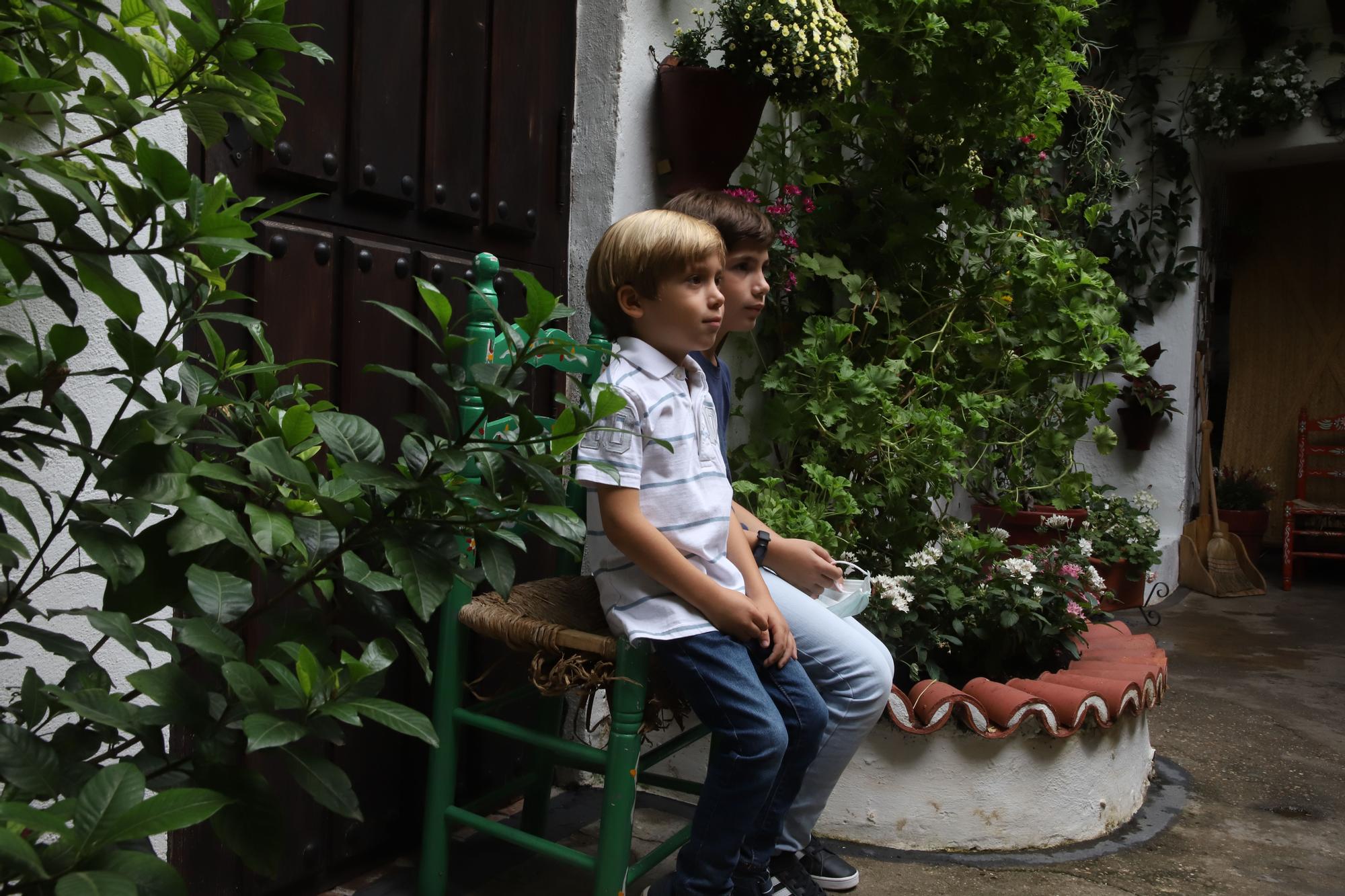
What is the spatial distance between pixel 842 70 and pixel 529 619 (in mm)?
1545

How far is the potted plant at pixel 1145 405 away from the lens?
5699 millimetres

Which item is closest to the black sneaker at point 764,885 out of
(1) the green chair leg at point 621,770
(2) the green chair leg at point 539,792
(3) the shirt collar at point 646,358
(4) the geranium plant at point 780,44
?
(1) the green chair leg at point 621,770

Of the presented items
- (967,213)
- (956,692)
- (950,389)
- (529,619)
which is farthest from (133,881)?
(967,213)

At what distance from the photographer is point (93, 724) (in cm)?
82

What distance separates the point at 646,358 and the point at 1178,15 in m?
5.39

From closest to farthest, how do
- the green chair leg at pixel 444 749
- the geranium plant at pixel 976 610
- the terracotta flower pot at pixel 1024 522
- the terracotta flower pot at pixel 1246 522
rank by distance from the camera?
the green chair leg at pixel 444 749
the geranium plant at pixel 976 610
the terracotta flower pot at pixel 1024 522
the terracotta flower pot at pixel 1246 522

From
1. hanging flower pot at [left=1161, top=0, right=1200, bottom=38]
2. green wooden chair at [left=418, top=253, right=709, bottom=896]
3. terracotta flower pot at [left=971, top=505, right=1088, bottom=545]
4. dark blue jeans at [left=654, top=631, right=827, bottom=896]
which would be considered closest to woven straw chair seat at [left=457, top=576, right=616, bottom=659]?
green wooden chair at [left=418, top=253, right=709, bottom=896]

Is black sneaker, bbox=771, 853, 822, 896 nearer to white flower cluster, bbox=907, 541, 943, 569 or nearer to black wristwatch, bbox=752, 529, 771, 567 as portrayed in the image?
black wristwatch, bbox=752, 529, 771, 567

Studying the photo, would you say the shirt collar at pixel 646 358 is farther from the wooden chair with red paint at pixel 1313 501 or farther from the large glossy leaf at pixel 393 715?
the wooden chair with red paint at pixel 1313 501

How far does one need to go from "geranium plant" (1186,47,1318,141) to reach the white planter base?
463 cm

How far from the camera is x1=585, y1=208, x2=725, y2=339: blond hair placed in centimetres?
164

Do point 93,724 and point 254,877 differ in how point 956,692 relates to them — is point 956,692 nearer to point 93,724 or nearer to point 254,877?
point 254,877

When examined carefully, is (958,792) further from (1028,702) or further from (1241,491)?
(1241,491)

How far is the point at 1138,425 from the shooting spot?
5.85m
